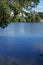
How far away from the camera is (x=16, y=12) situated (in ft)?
7.68

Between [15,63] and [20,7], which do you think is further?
[15,63]

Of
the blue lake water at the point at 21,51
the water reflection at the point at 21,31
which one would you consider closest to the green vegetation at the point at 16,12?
the blue lake water at the point at 21,51

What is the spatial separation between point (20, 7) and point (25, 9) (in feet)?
0.24

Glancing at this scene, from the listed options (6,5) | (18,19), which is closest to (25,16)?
(18,19)

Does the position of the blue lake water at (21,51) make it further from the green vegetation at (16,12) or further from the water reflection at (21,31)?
the green vegetation at (16,12)

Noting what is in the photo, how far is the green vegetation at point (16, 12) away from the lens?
7.45 ft

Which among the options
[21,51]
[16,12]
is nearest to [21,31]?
[21,51]

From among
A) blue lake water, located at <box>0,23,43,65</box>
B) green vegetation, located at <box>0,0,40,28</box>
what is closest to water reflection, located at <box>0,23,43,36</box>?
blue lake water, located at <box>0,23,43,65</box>

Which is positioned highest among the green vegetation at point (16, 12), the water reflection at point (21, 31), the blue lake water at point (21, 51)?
the green vegetation at point (16, 12)

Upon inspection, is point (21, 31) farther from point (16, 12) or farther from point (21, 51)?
point (16, 12)

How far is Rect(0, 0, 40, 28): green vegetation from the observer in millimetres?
2271

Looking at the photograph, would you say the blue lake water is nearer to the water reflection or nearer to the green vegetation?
the water reflection

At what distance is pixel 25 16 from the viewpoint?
231 cm

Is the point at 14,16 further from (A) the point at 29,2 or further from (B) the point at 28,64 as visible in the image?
(B) the point at 28,64
